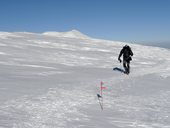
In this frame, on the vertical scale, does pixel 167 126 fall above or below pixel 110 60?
below

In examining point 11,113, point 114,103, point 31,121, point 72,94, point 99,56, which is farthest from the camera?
point 99,56

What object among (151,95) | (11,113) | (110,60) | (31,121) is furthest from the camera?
(110,60)

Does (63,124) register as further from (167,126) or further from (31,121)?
(167,126)

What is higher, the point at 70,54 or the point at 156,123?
the point at 70,54

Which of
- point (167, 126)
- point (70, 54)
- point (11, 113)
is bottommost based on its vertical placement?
point (167, 126)

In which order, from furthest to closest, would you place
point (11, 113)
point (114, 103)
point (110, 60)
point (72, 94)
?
point (110, 60) < point (72, 94) < point (114, 103) < point (11, 113)

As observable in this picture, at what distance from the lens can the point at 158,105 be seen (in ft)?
32.0

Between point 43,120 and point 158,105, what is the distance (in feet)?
15.2

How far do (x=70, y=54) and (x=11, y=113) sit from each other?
20308 millimetres

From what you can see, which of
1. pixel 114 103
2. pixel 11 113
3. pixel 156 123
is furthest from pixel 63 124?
pixel 114 103

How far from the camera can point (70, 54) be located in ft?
90.0

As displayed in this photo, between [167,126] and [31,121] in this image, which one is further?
[167,126]

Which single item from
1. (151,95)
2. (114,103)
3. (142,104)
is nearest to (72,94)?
(114,103)

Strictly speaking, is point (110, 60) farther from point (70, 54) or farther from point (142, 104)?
point (142, 104)
